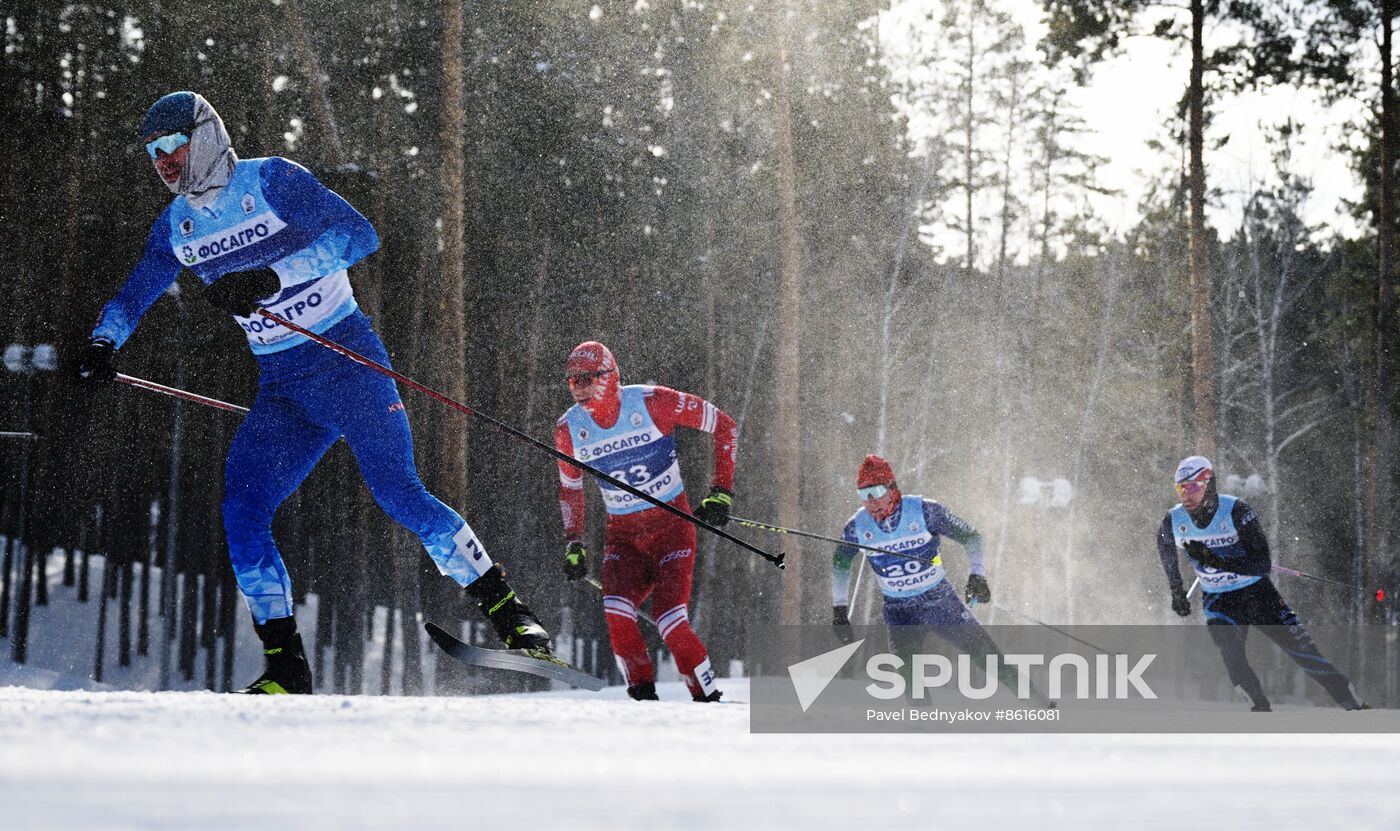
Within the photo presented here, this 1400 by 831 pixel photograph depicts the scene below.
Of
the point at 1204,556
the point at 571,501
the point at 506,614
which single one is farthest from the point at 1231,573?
the point at 506,614

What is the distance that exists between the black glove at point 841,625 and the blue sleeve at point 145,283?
4.39 m

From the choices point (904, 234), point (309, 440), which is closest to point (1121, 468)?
point (904, 234)

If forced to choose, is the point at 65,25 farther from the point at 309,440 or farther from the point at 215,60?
the point at 309,440

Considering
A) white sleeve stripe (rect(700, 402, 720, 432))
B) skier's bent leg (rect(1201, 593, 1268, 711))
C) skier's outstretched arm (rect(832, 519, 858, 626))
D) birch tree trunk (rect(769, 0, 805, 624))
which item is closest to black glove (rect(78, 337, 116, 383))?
white sleeve stripe (rect(700, 402, 720, 432))

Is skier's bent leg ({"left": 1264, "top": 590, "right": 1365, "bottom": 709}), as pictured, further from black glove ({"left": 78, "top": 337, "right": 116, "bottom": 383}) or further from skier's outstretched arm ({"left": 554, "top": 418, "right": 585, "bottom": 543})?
black glove ({"left": 78, "top": 337, "right": 116, "bottom": 383})

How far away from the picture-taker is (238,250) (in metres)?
4.88

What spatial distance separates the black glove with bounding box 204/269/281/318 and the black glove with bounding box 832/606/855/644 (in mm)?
4320

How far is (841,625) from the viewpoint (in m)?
8.09

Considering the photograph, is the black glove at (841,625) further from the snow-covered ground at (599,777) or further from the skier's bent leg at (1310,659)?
the snow-covered ground at (599,777)

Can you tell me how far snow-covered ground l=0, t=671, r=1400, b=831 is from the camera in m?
1.90

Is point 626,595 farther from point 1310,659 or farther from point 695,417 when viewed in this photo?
point 1310,659

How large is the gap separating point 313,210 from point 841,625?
14.4 ft

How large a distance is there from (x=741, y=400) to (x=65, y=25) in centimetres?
1363

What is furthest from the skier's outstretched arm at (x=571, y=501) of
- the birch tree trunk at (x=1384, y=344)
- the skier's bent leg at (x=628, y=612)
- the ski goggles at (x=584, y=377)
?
the birch tree trunk at (x=1384, y=344)
